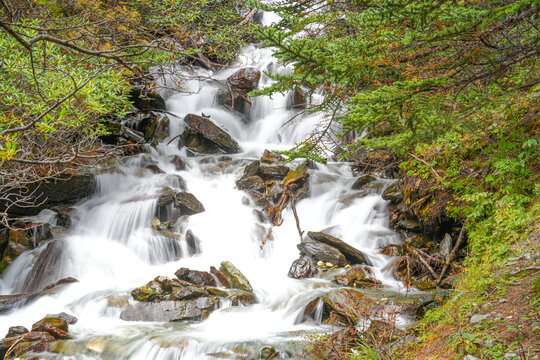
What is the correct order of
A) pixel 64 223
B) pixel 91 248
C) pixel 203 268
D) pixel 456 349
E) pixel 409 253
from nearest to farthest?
pixel 456 349 → pixel 409 253 → pixel 203 268 → pixel 91 248 → pixel 64 223

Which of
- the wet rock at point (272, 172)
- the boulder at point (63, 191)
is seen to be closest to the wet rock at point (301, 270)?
the wet rock at point (272, 172)

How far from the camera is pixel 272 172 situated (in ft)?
38.8

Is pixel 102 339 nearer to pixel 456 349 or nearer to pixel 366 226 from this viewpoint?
pixel 456 349

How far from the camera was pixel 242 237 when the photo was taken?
9.82 m

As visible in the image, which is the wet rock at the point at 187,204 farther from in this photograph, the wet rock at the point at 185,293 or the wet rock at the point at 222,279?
the wet rock at the point at 185,293

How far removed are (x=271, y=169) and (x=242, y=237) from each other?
288 centimetres

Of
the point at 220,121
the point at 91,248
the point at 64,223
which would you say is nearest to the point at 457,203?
the point at 91,248

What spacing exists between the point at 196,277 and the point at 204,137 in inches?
304

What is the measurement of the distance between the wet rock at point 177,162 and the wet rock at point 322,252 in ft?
20.2

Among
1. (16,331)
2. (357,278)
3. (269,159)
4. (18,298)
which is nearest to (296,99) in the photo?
(269,159)

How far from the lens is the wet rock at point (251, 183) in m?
11.6

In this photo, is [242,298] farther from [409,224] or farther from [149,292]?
[409,224]

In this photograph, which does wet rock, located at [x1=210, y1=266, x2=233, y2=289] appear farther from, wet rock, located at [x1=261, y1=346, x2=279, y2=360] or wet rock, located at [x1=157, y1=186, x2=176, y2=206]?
wet rock, located at [x1=157, y1=186, x2=176, y2=206]

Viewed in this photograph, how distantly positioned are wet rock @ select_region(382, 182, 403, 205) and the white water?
329 millimetres
